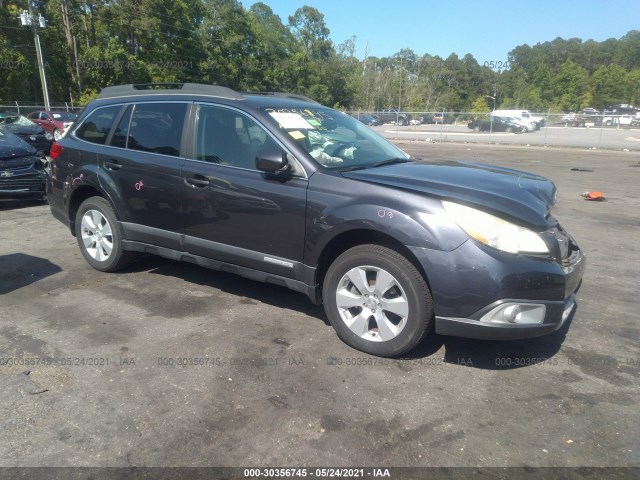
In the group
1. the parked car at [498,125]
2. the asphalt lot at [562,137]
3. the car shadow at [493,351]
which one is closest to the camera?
the car shadow at [493,351]

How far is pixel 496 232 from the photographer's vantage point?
3277mm

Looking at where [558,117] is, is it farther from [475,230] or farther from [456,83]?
[456,83]

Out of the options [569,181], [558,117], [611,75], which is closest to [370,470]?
[569,181]

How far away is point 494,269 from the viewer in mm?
3184

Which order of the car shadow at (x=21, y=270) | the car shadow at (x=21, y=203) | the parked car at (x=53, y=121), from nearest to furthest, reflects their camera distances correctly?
the car shadow at (x=21, y=270), the car shadow at (x=21, y=203), the parked car at (x=53, y=121)

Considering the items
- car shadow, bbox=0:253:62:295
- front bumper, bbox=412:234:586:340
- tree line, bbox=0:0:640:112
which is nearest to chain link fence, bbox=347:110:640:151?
tree line, bbox=0:0:640:112

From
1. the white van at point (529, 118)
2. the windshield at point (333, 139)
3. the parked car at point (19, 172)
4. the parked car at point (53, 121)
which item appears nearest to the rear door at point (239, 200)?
the windshield at point (333, 139)

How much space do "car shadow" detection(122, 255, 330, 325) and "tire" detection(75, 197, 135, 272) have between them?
0.91 ft

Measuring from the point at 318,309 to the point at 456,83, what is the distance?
94913 mm

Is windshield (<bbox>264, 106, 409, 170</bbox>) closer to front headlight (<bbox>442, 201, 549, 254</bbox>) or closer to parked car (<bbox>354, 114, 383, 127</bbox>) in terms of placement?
front headlight (<bbox>442, 201, 549, 254</bbox>)

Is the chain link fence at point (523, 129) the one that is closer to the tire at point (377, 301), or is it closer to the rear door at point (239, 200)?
the rear door at point (239, 200)

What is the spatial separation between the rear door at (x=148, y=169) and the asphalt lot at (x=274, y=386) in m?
0.63

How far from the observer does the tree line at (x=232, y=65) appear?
1545 inches

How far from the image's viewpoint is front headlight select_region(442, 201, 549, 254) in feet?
10.7
